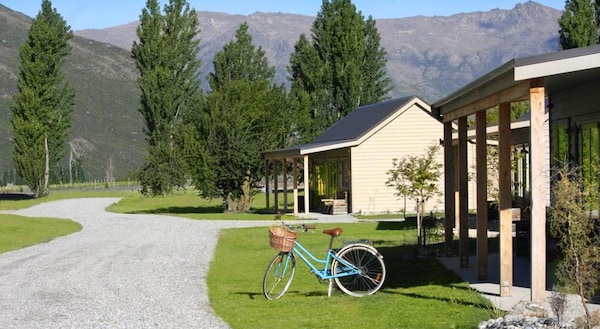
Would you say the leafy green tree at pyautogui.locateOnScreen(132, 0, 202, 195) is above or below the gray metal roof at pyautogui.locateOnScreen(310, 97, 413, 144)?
above

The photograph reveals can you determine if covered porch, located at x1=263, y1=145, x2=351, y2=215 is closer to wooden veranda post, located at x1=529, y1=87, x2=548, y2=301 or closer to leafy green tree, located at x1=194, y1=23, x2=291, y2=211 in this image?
leafy green tree, located at x1=194, y1=23, x2=291, y2=211

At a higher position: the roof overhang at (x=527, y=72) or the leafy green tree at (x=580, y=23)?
the leafy green tree at (x=580, y=23)

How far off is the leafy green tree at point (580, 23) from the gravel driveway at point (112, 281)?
25.1m

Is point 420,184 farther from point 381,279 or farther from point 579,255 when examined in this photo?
point 579,255

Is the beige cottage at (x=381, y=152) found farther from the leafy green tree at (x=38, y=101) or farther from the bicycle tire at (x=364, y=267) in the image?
the leafy green tree at (x=38, y=101)

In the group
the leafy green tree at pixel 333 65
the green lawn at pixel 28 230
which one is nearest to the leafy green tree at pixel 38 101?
the leafy green tree at pixel 333 65

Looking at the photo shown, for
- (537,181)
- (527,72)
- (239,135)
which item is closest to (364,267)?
(537,181)

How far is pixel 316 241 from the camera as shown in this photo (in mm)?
19641

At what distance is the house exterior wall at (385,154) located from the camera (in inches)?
1241

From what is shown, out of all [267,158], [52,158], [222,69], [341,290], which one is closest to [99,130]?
[52,158]

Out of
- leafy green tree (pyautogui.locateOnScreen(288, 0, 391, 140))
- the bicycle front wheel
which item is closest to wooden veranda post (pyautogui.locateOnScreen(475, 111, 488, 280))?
the bicycle front wheel

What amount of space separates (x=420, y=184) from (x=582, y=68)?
30.2 feet

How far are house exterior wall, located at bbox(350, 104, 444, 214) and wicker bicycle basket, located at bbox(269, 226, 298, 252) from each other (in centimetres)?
2078

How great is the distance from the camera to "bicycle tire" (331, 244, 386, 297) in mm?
10883
